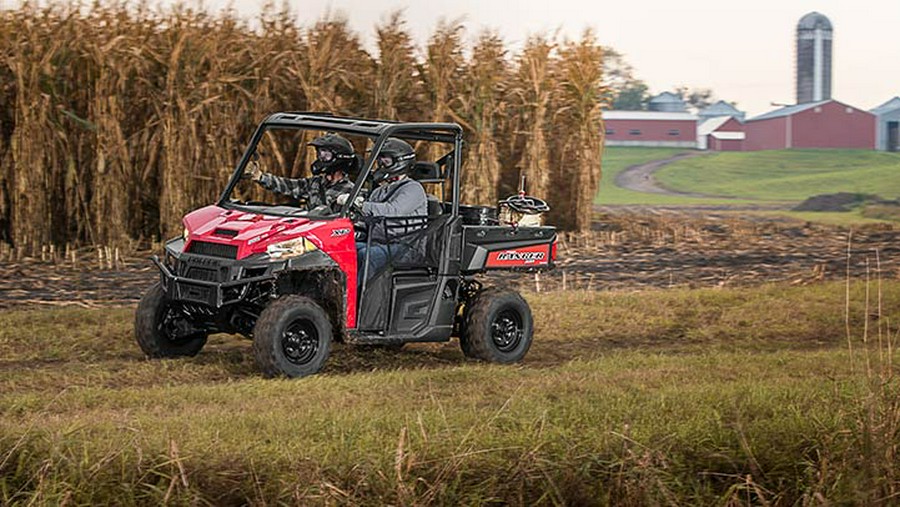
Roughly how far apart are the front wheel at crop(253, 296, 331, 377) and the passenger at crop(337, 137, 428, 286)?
60cm

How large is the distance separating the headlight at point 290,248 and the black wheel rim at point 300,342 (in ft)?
1.67

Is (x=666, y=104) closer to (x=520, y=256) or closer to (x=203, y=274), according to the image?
(x=520, y=256)

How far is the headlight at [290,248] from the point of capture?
35.8 feet

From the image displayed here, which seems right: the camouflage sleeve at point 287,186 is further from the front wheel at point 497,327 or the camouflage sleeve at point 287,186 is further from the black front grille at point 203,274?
the front wheel at point 497,327

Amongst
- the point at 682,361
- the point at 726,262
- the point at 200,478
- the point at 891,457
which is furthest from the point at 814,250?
the point at 200,478

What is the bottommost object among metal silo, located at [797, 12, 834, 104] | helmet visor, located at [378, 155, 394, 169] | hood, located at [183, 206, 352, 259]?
hood, located at [183, 206, 352, 259]

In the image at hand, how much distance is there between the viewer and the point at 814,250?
22.6 meters

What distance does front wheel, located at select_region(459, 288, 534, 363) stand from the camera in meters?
12.4

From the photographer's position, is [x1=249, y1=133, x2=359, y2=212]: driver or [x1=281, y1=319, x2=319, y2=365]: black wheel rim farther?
[x1=249, y1=133, x2=359, y2=212]: driver

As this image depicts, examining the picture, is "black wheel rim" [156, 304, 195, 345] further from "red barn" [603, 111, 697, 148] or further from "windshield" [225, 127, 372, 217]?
"red barn" [603, 111, 697, 148]

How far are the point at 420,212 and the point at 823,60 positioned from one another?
2639 inches

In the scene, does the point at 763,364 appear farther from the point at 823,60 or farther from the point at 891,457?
the point at 823,60

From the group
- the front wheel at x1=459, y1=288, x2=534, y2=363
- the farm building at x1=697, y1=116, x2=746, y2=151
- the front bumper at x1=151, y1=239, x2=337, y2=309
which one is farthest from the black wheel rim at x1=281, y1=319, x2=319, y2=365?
the farm building at x1=697, y1=116, x2=746, y2=151

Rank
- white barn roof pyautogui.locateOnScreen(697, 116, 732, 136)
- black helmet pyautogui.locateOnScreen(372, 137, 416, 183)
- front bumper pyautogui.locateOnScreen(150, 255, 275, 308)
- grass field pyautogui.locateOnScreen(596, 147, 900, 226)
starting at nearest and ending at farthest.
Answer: front bumper pyautogui.locateOnScreen(150, 255, 275, 308) < black helmet pyautogui.locateOnScreen(372, 137, 416, 183) < grass field pyautogui.locateOnScreen(596, 147, 900, 226) < white barn roof pyautogui.locateOnScreen(697, 116, 732, 136)
